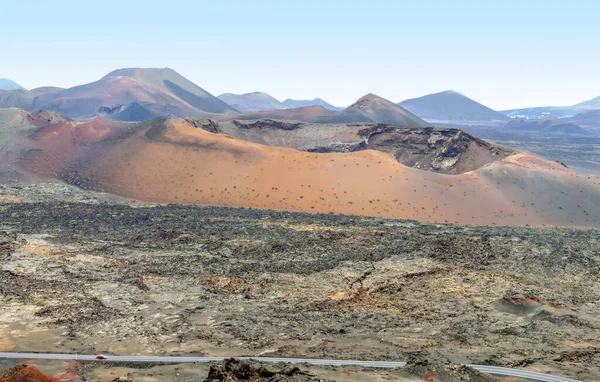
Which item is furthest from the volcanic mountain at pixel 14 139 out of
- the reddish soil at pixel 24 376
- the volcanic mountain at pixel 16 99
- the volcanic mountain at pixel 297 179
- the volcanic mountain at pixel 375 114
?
the volcanic mountain at pixel 16 99

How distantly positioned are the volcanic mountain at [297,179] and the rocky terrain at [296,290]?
10635 mm

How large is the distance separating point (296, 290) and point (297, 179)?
3057 cm

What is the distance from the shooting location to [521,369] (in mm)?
16016

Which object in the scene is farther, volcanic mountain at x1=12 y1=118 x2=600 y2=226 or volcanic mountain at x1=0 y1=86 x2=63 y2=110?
volcanic mountain at x1=0 y1=86 x2=63 y2=110

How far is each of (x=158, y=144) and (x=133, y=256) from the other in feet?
115

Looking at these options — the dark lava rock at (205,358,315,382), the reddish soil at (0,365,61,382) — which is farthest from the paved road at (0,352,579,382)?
the reddish soil at (0,365,61,382)

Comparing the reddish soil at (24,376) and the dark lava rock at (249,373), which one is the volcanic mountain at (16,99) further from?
the dark lava rock at (249,373)

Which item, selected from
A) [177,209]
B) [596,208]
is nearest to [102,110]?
[177,209]

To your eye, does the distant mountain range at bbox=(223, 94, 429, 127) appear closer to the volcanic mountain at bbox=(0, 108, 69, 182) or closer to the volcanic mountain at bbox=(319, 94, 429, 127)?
the volcanic mountain at bbox=(319, 94, 429, 127)

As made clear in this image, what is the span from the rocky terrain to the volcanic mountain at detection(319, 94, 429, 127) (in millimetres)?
106502

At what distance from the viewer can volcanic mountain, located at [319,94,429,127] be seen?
144637 millimetres

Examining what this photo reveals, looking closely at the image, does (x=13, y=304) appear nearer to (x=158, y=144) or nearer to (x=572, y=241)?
(x=572, y=241)

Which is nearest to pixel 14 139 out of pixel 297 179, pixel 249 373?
pixel 297 179

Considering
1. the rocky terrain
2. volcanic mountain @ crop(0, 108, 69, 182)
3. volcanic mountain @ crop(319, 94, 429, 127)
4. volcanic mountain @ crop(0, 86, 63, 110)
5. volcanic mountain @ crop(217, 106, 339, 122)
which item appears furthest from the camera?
volcanic mountain @ crop(0, 86, 63, 110)
